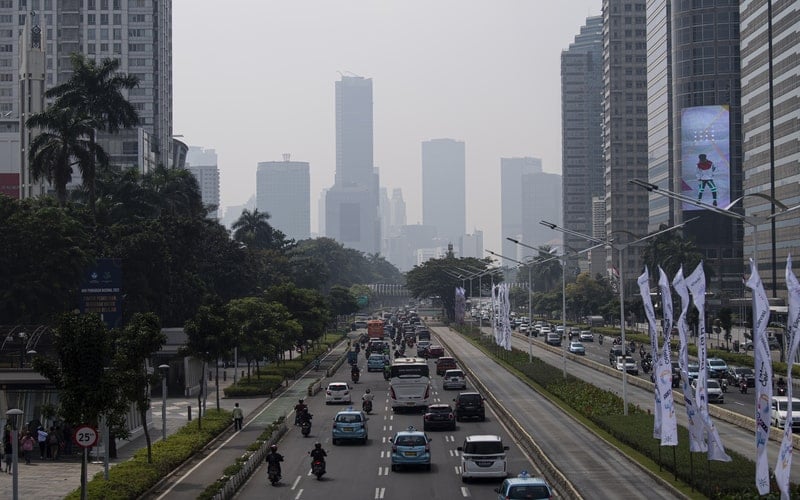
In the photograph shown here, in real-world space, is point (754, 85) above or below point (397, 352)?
above

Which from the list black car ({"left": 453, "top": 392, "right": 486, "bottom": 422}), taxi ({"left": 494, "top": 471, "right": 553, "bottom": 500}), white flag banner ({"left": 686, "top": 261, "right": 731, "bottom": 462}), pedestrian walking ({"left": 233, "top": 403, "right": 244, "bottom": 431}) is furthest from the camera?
black car ({"left": 453, "top": 392, "right": 486, "bottom": 422})

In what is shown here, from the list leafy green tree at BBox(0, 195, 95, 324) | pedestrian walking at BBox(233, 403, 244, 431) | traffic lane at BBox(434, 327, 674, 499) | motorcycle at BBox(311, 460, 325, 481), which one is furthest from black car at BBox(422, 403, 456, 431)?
leafy green tree at BBox(0, 195, 95, 324)

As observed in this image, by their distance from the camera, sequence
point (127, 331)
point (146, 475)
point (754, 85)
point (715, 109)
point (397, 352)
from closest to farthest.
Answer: point (146, 475) → point (127, 331) → point (397, 352) → point (754, 85) → point (715, 109)

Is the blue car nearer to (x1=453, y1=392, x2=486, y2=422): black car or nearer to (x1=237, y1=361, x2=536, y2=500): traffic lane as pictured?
(x1=237, y1=361, x2=536, y2=500): traffic lane

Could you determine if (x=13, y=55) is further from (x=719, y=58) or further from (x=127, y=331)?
(x=127, y=331)

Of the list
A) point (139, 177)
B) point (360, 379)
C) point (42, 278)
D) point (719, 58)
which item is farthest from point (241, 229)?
point (42, 278)

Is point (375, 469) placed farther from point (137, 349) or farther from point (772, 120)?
point (772, 120)
